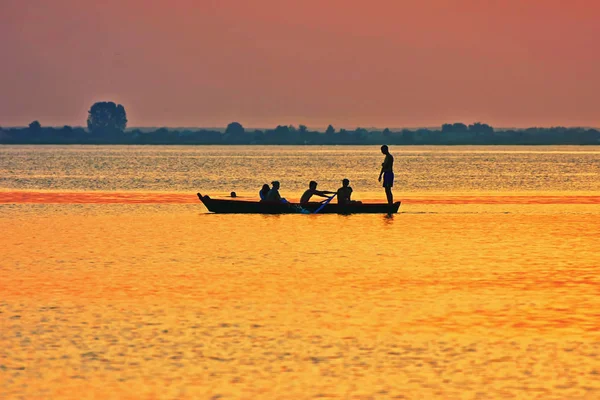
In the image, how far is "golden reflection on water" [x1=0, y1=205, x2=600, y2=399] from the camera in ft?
44.0

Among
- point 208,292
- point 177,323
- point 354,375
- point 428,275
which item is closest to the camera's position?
point 354,375

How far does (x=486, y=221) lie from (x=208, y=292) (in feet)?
71.3

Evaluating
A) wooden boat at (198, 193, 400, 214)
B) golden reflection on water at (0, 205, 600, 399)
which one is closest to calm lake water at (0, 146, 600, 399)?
golden reflection on water at (0, 205, 600, 399)

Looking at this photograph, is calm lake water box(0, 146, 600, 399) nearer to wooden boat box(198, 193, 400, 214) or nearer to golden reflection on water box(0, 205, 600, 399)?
golden reflection on water box(0, 205, 600, 399)

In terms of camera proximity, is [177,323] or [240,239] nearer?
[177,323]

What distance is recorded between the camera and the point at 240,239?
32.5m

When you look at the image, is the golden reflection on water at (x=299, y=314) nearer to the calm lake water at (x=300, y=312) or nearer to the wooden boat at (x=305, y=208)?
the calm lake water at (x=300, y=312)

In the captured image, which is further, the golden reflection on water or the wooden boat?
the wooden boat

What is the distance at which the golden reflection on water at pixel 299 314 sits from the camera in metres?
13.4

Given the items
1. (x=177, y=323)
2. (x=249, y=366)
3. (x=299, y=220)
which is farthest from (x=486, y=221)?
(x=249, y=366)

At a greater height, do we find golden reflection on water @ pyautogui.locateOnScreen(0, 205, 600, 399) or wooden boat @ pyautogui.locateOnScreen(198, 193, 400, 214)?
golden reflection on water @ pyautogui.locateOnScreen(0, 205, 600, 399)

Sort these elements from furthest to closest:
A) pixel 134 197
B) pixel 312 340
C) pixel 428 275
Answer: pixel 134 197, pixel 428 275, pixel 312 340

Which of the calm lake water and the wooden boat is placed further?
the wooden boat

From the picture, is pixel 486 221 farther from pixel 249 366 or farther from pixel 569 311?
pixel 249 366
